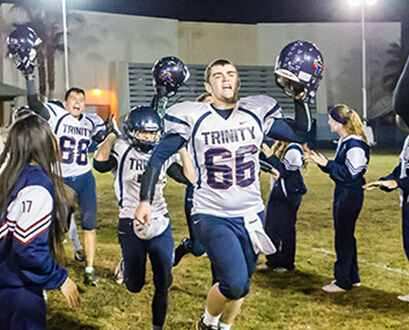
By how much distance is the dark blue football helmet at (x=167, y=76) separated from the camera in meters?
3.96

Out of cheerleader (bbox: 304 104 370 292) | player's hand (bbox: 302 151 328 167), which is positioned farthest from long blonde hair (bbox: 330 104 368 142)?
player's hand (bbox: 302 151 328 167)

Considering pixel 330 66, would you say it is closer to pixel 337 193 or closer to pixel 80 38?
pixel 80 38

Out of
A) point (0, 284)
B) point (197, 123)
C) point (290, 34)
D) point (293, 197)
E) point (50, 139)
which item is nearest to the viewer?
point (0, 284)

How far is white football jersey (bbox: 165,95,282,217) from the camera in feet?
9.71

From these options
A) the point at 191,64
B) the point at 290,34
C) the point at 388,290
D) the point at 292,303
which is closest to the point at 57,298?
the point at 292,303

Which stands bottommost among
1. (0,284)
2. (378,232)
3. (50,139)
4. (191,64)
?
(378,232)

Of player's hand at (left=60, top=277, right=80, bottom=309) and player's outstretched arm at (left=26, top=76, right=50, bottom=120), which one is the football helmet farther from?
player's hand at (left=60, top=277, right=80, bottom=309)

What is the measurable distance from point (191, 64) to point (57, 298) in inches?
657

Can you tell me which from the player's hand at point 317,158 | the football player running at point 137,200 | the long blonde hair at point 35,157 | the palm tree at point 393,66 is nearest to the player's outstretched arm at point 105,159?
the football player running at point 137,200

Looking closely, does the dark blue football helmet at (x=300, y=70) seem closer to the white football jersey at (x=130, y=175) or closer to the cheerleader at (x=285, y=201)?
the white football jersey at (x=130, y=175)

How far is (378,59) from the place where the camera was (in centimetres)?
2470

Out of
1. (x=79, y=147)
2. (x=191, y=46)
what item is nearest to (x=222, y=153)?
(x=79, y=147)

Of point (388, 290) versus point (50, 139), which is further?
point (388, 290)

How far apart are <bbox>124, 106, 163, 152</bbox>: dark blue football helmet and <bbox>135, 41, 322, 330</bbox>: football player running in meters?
0.38
